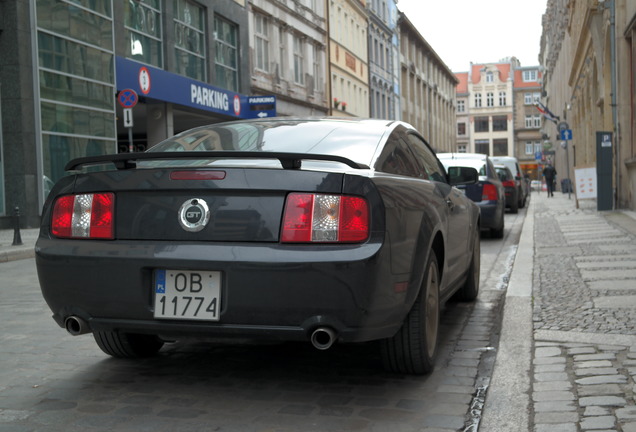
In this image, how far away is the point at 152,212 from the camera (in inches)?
150

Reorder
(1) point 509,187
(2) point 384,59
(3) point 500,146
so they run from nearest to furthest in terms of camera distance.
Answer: (1) point 509,187 < (2) point 384,59 < (3) point 500,146

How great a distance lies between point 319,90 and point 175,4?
16131mm

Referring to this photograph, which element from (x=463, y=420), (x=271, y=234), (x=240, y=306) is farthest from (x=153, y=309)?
(x=463, y=420)

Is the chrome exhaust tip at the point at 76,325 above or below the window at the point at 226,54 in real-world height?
below

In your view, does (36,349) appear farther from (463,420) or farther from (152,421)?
(463,420)

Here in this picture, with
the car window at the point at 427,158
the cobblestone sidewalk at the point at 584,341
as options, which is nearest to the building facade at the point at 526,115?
the cobblestone sidewalk at the point at 584,341

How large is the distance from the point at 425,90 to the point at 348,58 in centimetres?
3073

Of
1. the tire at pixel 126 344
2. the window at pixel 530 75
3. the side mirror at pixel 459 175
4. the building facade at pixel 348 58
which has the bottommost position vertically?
the tire at pixel 126 344

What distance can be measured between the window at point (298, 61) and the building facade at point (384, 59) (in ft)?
49.5

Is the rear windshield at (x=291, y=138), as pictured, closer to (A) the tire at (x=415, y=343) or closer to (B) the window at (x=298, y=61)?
(A) the tire at (x=415, y=343)

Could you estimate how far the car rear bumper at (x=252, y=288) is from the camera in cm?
355

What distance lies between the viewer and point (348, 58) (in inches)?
1890

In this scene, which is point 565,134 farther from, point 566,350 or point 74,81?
point 566,350

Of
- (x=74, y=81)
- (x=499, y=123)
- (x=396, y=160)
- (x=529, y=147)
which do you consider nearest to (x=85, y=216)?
(x=396, y=160)
